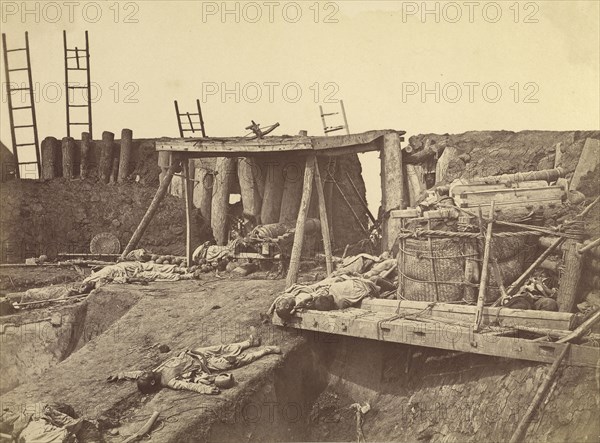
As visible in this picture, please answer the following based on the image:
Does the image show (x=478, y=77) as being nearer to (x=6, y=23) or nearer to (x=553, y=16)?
(x=553, y=16)

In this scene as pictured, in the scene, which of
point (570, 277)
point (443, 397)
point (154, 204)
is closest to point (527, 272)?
point (570, 277)

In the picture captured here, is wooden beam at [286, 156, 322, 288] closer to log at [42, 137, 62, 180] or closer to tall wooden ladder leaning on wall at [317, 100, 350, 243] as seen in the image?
tall wooden ladder leaning on wall at [317, 100, 350, 243]

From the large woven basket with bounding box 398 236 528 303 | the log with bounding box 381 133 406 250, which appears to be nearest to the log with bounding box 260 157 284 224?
the log with bounding box 381 133 406 250

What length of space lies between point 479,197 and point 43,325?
7025 millimetres

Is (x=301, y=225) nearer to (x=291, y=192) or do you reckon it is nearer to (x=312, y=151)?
(x=312, y=151)

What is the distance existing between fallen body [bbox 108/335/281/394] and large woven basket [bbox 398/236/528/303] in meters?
2.05

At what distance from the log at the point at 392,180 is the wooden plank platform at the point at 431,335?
8.96 feet

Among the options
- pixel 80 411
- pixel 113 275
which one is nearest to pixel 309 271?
Answer: pixel 113 275

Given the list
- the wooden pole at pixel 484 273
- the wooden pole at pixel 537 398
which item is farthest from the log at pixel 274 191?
the wooden pole at pixel 537 398

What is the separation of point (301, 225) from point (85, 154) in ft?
31.5

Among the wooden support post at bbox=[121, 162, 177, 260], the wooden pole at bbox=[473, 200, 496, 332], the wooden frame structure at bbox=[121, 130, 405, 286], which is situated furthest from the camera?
the wooden support post at bbox=[121, 162, 177, 260]

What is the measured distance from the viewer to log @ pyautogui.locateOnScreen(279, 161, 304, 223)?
13.5m

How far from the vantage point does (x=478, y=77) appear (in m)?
9.87

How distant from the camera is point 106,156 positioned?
678 inches
